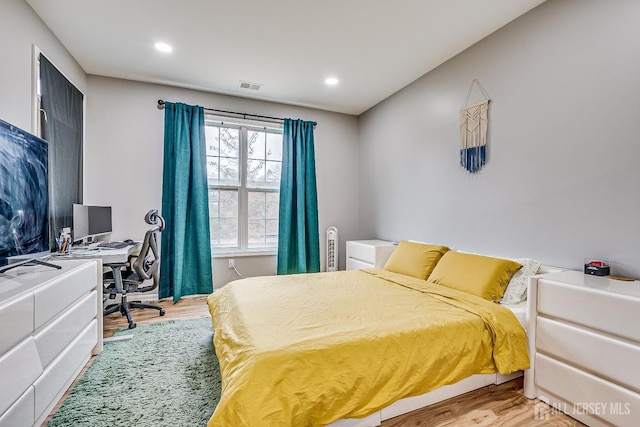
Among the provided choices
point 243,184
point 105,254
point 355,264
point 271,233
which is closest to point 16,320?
point 105,254

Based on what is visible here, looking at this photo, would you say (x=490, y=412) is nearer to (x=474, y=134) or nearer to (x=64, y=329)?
(x=474, y=134)

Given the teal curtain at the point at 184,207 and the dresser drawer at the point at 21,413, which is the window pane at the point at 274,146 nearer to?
the teal curtain at the point at 184,207

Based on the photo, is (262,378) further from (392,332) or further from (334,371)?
(392,332)

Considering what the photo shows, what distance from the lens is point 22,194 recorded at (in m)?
1.78

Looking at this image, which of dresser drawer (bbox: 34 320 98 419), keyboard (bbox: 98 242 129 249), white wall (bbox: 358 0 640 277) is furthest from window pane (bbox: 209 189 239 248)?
white wall (bbox: 358 0 640 277)

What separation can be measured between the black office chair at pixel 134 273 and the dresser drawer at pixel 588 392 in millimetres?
3263

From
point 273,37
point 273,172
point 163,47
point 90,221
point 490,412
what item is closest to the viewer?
point 490,412

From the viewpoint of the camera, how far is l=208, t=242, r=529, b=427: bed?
51.3 inches

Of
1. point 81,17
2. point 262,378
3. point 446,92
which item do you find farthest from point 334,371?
point 81,17

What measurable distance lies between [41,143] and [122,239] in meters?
1.79

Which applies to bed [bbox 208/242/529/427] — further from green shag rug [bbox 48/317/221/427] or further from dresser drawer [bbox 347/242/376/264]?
dresser drawer [bbox 347/242/376/264]

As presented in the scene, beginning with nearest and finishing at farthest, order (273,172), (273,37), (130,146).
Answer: (273,37) → (130,146) → (273,172)

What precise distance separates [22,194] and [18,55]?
1129 millimetres

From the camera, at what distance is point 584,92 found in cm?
204
